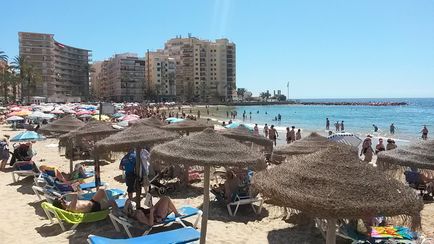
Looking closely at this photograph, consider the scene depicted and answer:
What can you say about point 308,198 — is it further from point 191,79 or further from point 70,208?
point 191,79

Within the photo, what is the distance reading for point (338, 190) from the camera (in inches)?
157

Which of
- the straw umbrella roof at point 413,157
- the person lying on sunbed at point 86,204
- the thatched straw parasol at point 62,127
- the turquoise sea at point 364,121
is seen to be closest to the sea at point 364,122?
the turquoise sea at point 364,121

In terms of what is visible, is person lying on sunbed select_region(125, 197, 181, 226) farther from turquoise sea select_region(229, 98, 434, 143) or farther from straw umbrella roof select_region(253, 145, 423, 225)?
turquoise sea select_region(229, 98, 434, 143)

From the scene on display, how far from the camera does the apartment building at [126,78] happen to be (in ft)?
422

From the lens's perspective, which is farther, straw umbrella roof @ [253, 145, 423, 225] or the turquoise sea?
the turquoise sea

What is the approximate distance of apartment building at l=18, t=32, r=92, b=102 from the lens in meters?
114

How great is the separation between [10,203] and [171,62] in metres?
127

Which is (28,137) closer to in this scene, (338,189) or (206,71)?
(338,189)

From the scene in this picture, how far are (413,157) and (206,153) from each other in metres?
4.83

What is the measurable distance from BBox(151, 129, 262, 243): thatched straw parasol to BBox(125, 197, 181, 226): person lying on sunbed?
3.82 ft

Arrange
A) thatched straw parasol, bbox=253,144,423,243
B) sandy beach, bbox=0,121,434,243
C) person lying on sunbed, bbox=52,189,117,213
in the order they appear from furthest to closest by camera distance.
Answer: person lying on sunbed, bbox=52,189,117,213 < sandy beach, bbox=0,121,434,243 < thatched straw parasol, bbox=253,144,423,243

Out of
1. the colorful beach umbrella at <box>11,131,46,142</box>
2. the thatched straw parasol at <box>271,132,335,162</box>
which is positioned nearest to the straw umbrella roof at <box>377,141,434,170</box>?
the thatched straw parasol at <box>271,132,335,162</box>

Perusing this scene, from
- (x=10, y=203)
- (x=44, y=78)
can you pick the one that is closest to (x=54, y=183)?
(x=10, y=203)

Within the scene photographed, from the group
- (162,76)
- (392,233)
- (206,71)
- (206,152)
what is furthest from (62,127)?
(206,71)
